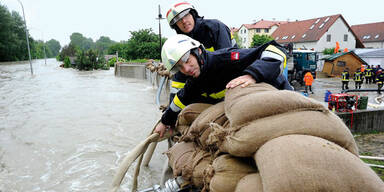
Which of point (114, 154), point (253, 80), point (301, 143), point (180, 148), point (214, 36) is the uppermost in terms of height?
point (214, 36)

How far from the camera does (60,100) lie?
11.0 metres

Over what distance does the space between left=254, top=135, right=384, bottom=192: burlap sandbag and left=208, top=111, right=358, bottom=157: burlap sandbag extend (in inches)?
5.0

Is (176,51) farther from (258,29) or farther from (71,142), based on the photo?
(258,29)

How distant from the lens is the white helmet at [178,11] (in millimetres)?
2775

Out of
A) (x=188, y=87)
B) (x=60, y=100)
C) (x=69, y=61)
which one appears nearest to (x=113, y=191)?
(x=188, y=87)

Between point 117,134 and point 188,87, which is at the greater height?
point 188,87

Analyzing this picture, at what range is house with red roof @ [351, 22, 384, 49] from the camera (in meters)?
44.3

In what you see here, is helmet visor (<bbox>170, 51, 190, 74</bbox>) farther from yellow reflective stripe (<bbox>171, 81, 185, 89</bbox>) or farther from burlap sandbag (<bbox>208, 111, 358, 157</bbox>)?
yellow reflective stripe (<bbox>171, 81, 185, 89</bbox>)

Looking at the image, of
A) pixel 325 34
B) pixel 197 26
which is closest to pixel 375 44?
pixel 325 34

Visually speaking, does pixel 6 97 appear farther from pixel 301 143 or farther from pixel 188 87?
pixel 301 143

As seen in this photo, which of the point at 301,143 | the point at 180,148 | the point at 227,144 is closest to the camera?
the point at 301,143

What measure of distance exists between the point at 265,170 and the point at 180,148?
109 centimetres

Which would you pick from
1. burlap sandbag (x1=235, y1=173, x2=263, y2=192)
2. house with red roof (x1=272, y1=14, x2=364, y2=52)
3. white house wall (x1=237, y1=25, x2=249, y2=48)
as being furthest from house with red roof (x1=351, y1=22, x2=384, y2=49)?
burlap sandbag (x1=235, y1=173, x2=263, y2=192)

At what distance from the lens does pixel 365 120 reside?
7.36m
